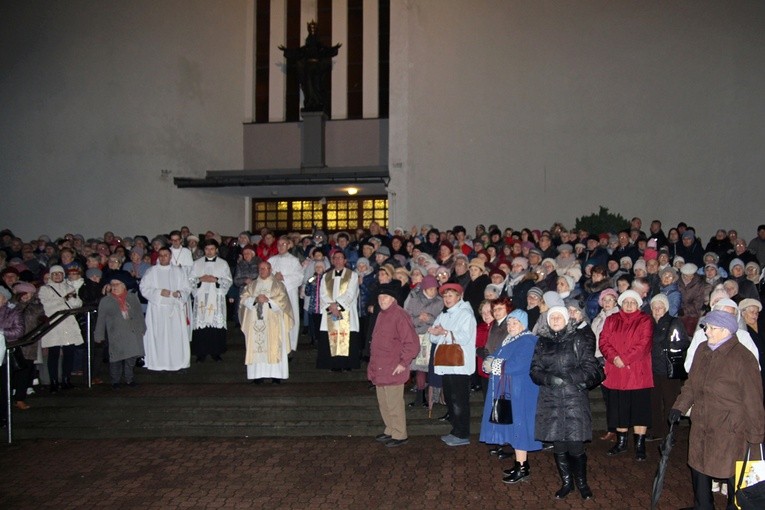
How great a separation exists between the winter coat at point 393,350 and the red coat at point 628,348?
2.14 metres

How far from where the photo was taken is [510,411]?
6.93 meters

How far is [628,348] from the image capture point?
24.8 ft

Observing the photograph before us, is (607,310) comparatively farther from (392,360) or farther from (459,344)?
(392,360)

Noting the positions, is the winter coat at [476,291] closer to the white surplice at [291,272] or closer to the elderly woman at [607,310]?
the elderly woman at [607,310]

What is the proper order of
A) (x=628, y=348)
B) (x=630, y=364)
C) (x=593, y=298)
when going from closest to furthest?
(x=628, y=348), (x=630, y=364), (x=593, y=298)

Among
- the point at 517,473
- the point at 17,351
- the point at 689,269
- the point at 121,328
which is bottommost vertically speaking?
the point at 517,473

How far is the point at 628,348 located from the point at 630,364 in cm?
22

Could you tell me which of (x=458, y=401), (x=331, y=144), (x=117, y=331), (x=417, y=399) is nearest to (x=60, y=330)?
(x=117, y=331)

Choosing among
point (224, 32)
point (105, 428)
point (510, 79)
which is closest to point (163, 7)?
point (224, 32)

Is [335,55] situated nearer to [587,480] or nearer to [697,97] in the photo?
[697,97]

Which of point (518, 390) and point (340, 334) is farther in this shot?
point (340, 334)

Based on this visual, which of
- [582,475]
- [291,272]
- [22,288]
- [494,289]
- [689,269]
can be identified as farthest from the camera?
[291,272]

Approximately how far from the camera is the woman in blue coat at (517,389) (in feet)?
22.7

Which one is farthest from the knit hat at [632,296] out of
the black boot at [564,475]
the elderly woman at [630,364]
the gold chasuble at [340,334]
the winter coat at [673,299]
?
the gold chasuble at [340,334]
